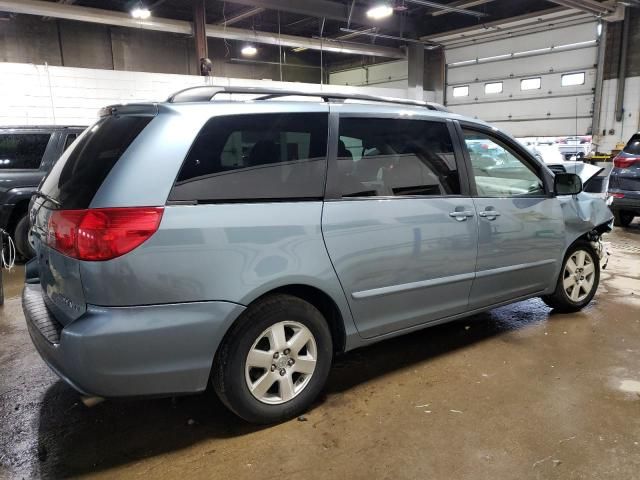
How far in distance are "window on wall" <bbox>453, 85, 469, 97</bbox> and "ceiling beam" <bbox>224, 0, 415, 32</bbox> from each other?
3611 millimetres

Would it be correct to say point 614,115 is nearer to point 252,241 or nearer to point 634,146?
point 634,146

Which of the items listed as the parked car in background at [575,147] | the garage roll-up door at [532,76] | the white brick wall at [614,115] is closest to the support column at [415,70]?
the garage roll-up door at [532,76]

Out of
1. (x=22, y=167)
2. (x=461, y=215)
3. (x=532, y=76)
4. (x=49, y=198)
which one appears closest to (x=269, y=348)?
(x=49, y=198)

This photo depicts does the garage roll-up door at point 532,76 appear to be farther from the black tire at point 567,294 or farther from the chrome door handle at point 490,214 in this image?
the chrome door handle at point 490,214

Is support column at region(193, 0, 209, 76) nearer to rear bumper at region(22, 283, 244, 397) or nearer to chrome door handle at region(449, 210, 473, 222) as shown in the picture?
chrome door handle at region(449, 210, 473, 222)

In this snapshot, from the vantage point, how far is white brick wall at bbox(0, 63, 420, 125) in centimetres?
902

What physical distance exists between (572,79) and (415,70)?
4.92 meters

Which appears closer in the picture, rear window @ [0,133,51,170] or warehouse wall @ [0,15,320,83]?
rear window @ [0,133,51,170]

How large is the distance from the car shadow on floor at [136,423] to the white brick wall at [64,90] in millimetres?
Result: 6897

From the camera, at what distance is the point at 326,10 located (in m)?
12.5

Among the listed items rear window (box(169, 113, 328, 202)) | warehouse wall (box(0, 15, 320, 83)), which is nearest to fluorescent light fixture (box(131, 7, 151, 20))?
warehouse wall (box(0, 15, 320, 83))

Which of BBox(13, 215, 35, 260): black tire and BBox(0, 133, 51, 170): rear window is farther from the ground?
BBox(0, 133, 51, 170): rear window

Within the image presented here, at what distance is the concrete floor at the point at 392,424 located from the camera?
216 centimetres

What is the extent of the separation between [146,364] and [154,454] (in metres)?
0.53
